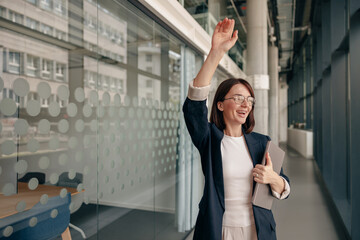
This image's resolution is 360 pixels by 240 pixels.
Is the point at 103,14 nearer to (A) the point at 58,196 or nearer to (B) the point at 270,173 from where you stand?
(A) the point at 58,196

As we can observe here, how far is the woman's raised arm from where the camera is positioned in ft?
4.24

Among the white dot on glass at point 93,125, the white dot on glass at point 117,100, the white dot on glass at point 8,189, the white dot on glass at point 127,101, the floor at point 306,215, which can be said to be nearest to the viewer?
the white dot on glass at point 8,189

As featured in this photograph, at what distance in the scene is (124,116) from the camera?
2.33m

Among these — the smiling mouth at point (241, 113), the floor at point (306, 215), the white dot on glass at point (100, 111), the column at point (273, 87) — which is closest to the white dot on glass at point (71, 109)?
the white dot on glass at point (100, 111)

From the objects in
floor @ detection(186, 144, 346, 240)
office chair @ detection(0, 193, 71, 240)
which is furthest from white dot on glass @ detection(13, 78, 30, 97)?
floor @ detection(186, 144, 346, 240)

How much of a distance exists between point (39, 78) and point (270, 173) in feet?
4.20

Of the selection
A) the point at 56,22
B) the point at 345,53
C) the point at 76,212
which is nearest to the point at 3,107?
the point at 56,22

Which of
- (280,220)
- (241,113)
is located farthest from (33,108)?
(280,220)

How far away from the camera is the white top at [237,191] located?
1416 mm

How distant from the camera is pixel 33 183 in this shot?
4.66 ft

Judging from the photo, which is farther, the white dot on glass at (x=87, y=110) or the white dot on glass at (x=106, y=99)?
the white dot on glass at (x=106, y=99)

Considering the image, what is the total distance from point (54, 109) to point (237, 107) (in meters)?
1.00

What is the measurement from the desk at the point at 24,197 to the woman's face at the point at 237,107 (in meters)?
1.04

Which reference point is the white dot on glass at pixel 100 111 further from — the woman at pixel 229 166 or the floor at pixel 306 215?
the floor at pixel 306 215
